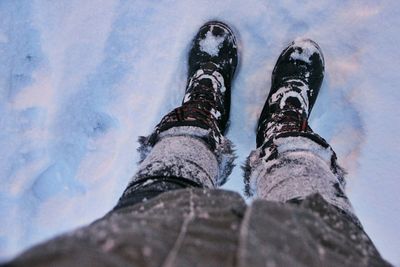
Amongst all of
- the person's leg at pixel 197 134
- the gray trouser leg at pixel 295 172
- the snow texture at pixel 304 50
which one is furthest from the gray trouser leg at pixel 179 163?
the snow texture at pixel 304 50

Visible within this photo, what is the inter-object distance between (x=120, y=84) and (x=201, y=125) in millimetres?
524

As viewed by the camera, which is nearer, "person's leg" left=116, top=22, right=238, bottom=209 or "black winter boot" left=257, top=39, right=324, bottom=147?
"person's leg" left=116, top=22, right=238, bottom=209

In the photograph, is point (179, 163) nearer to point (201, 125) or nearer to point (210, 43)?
point (201, 125)

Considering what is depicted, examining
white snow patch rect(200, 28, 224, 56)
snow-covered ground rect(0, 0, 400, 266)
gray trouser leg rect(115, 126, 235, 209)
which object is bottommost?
gray trouser leg rect(115, 126, 235, 209)

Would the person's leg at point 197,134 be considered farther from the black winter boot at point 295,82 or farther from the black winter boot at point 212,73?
the black winter boot at point 295,82

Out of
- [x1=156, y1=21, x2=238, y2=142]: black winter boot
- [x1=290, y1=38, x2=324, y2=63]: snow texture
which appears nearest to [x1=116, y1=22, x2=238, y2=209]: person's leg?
[x1=156, y1=21, x2=238, y2=142]: black winter boot

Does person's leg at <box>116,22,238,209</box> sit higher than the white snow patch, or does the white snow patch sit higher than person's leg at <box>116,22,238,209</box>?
the white snow patch

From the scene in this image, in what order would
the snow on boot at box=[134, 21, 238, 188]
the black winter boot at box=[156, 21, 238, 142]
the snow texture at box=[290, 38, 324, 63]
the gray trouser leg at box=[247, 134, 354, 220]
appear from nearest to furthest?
the gray trouser leg at box=[247, 134, 354, 220]
the snow on boot at box=[134, 21, 238, 188]
the black winter boot at box=[156, 21, 238, 142]
the snow texture at box=[290, 38, 324, 63]

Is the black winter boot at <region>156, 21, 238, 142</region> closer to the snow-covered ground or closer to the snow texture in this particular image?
the snow-covered ground

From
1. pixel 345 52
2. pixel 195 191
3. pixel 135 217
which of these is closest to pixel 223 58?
pixel 345 52

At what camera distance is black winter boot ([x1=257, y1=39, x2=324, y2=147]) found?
4.69 feet

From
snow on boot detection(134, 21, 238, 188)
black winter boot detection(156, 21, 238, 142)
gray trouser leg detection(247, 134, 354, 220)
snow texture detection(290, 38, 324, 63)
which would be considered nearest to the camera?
gray trouser leg detection(247, 134, 354, 220)

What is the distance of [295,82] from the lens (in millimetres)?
1567

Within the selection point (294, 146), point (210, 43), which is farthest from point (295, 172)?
point (210, 43)
